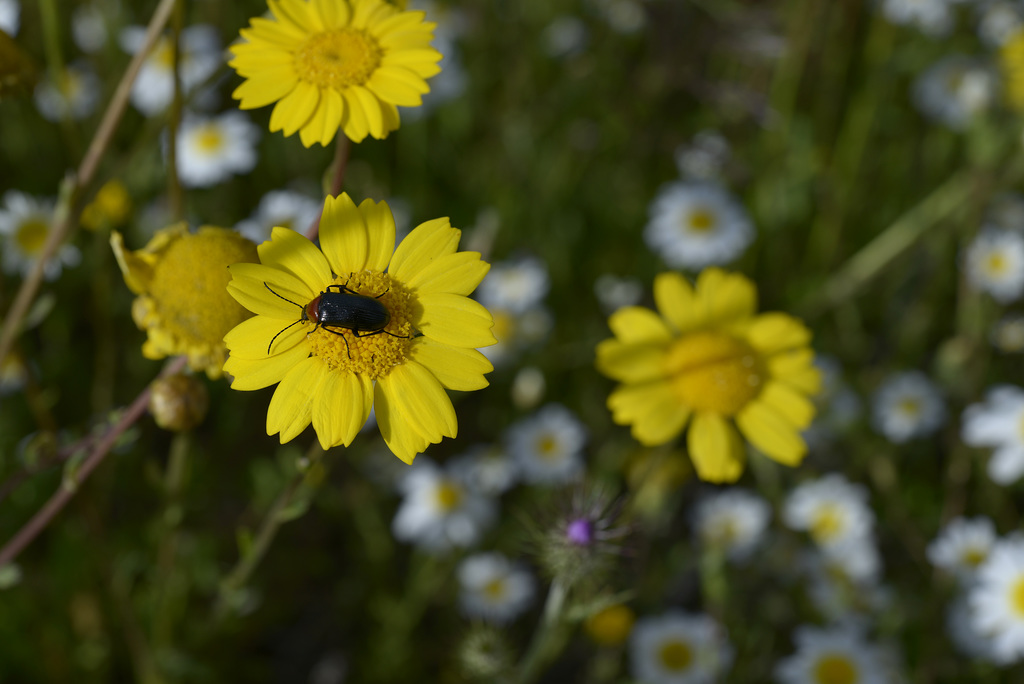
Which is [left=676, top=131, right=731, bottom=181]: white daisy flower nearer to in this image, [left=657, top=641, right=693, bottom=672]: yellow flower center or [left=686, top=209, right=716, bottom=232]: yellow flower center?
[left=686, top=209, right=716, bottom=232]: yellow flower center

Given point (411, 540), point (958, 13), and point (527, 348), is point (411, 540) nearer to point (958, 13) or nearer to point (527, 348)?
point (527, 348)

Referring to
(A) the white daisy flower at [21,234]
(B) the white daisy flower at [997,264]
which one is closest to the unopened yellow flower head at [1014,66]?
(B) the white daisy flower at [997,264]

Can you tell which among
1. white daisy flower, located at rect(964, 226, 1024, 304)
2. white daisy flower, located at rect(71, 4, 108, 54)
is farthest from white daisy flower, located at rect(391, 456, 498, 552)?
white daisy flower, located at rect(71, 4, 108, 54)

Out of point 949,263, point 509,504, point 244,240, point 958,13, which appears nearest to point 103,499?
point 509,504

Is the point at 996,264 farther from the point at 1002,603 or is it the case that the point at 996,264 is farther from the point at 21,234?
the point at 21,234

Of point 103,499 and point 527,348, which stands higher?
point 527,348
